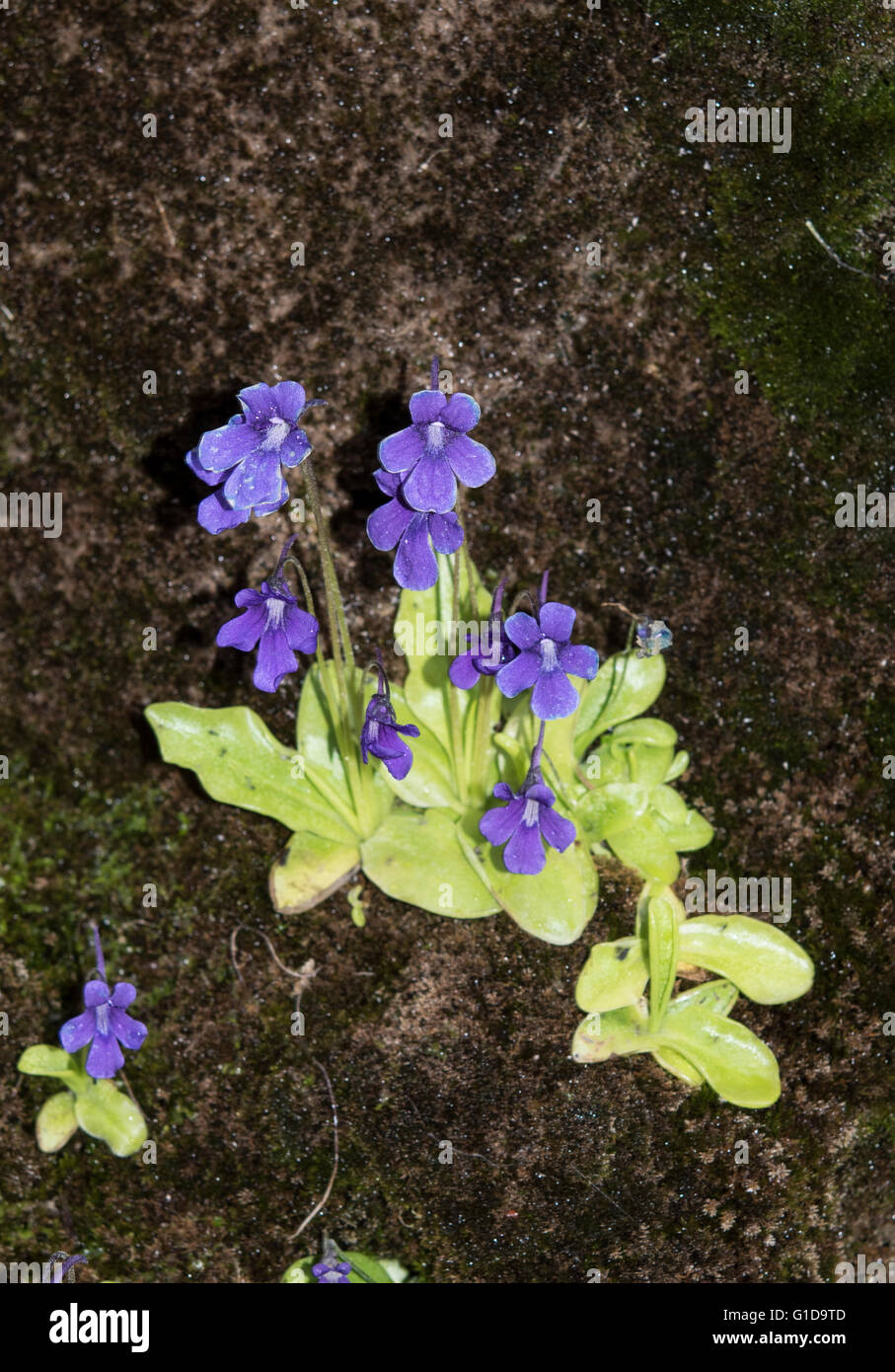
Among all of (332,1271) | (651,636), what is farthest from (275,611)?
(332,1271)

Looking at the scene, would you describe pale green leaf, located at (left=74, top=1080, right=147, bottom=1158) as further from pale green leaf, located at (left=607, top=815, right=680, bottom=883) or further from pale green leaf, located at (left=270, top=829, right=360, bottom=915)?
pale green leaf, located at (left=607, top=815, right=680, bottom=883)

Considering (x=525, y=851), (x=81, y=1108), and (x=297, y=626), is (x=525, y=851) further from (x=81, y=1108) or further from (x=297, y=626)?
(x=81, y=1108)

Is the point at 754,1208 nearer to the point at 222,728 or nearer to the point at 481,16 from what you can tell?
the point at 222,728

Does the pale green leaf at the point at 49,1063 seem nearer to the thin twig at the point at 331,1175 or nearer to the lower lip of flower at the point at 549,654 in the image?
the thin twig at the point at 331,1175

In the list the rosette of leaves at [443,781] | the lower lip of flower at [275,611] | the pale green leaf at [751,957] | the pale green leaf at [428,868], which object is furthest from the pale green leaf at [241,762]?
the pale green leaf at [751,957]

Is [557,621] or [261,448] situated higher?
[261,448]

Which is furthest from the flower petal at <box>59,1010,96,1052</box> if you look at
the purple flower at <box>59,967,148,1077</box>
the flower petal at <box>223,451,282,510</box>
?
the flower petal at <box>223,451,282,510</box>

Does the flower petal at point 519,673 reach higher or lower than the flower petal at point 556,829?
higher
